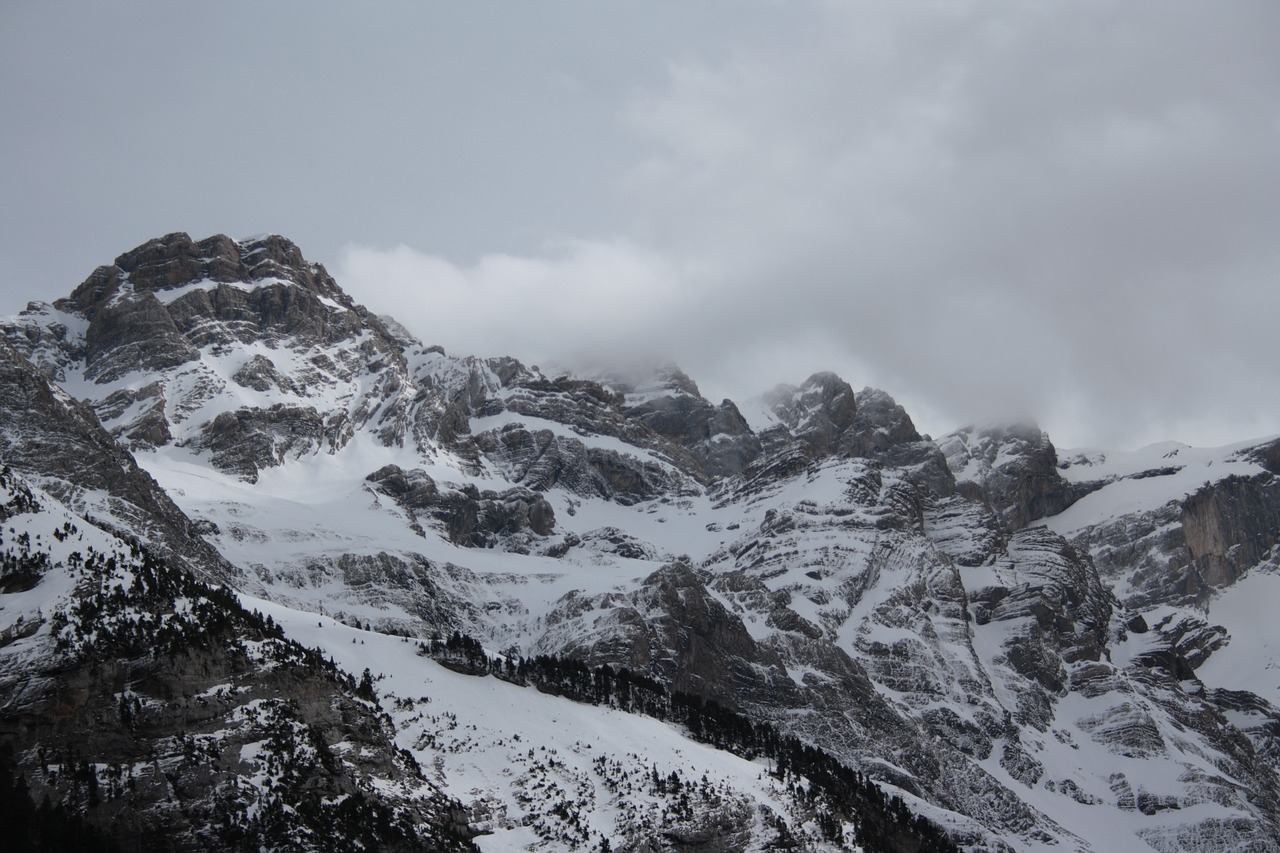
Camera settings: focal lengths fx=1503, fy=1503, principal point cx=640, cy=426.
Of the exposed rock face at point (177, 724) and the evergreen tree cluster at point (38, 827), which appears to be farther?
the exposed rock face at point (177, 724)

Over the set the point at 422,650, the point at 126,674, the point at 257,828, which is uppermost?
the point at 422,650

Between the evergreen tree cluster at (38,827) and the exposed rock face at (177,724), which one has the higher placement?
the exposed rock face at (177,724)

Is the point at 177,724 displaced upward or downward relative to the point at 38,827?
upward

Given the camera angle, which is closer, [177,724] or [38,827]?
[38,827]

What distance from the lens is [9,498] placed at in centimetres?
14750

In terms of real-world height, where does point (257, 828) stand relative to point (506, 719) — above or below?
below

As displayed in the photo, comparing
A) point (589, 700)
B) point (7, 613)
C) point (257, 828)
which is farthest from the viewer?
point (589, 700)

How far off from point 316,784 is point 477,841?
22048mm

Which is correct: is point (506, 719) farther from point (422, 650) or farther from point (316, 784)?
point (316, 784)

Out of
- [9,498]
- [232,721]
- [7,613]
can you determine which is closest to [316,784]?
[232,721]

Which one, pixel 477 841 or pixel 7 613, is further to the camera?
pixel 477 841

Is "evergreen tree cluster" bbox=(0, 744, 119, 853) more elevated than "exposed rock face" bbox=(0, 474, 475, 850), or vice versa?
"exposed rock face" bbox=(0, 474, 475, 850)

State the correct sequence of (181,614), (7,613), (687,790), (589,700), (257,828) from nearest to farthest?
(257,828), (7,613), (181,614), (687,790), (589,700)

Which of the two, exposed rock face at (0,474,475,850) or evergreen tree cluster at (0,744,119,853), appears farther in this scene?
exposed rock face at (0,474,475,850)
